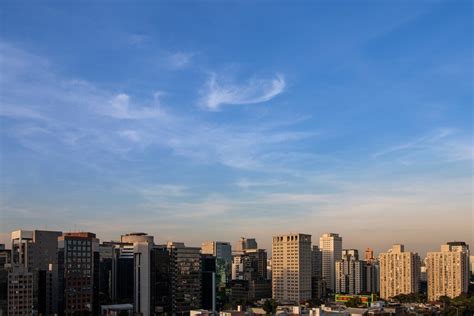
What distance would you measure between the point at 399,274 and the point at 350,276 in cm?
413

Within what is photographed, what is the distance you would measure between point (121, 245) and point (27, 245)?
7873mm

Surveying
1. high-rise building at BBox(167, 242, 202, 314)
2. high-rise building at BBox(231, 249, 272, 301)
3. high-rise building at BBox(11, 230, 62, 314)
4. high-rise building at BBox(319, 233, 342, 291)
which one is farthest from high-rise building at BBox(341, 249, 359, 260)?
high-rise building at BBox(11, 230, 62, 314)

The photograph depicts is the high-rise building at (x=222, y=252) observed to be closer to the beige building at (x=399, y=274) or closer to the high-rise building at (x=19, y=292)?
the beige building at (x=399, y=274)

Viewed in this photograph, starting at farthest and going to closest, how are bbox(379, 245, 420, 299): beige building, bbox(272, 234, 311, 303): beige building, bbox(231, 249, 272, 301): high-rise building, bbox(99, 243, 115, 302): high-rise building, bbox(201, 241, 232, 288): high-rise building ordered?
bbox(201, 241, 232, 288): high-rise building
bbox(379, 245, 420, 299): beige building
bbox(231, 249, 272, 301): high-rise building
bbox(272, 234, 311, 303): beige building
bbox(99, 243, 115, 302): high-rise building

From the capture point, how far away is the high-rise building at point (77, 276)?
1578 centimetres

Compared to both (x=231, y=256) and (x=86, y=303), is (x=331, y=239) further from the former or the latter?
(x=86, y=303)

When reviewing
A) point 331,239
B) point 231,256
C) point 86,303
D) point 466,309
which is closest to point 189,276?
point 86,303

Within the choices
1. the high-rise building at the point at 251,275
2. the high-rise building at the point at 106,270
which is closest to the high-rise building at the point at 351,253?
the high-rise building at the point at 251,275

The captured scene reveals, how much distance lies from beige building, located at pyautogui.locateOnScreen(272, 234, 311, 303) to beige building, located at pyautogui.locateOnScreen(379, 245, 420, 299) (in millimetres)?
4812

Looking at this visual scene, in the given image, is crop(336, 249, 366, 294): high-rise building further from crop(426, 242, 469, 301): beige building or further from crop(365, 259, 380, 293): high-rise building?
crop(426, 242, 469, 301): beige building

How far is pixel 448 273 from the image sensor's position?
26016 mm

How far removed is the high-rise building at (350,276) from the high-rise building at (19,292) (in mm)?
19797

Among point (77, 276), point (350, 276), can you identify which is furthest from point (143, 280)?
point (350, 276)

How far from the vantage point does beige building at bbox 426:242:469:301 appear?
83.9ft
